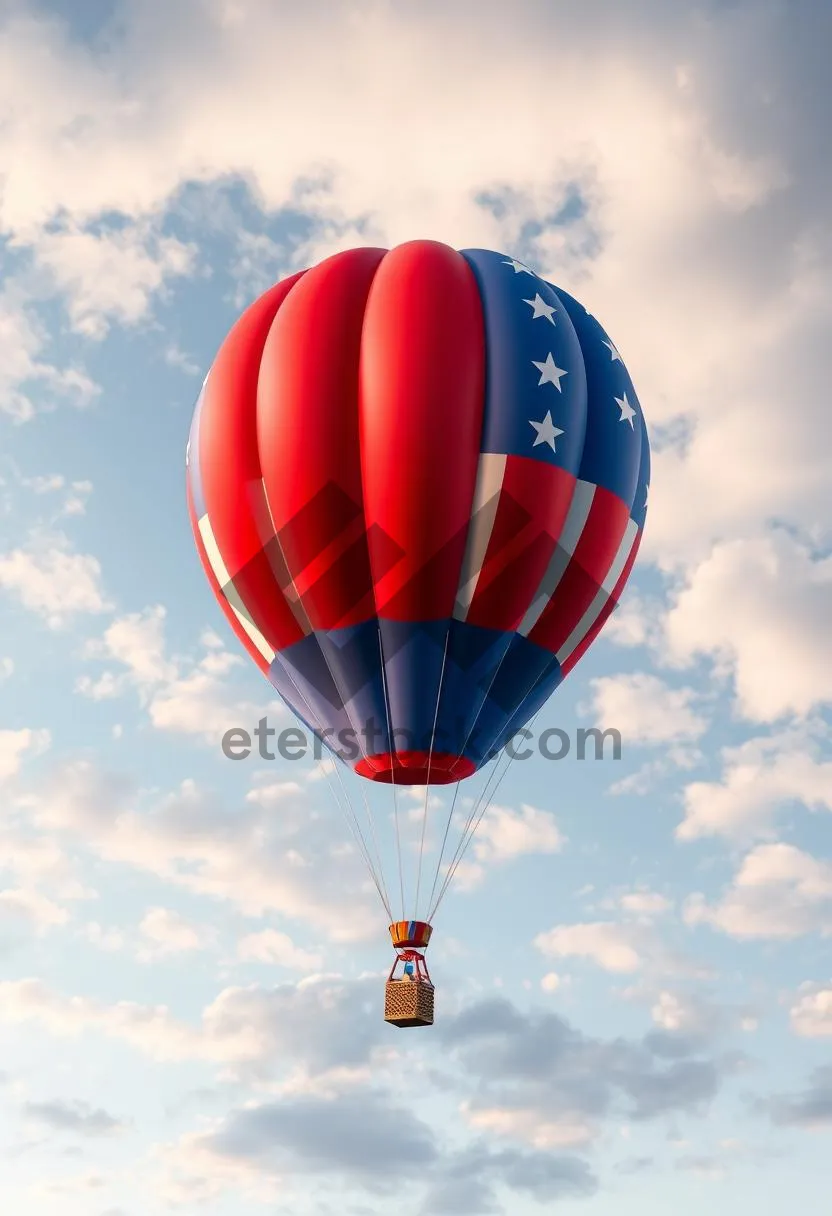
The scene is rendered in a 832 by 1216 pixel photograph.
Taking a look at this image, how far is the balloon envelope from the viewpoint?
847 inches

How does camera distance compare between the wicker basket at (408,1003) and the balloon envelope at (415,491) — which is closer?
the wicker basket at (408,1003)

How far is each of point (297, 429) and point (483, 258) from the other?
4526 mm

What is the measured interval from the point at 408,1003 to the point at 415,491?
7364 millimetres

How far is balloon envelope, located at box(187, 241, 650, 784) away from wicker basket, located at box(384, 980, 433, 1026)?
3365 millimetres

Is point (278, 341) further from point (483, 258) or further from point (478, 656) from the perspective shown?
point (478, 656)

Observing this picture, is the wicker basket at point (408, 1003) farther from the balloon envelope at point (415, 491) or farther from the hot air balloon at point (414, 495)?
the balloon envelope at point (415, 491)

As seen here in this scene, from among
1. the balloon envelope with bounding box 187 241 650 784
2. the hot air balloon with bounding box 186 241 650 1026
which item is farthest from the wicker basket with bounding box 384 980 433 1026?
the balloon envelope with bounding box 187 241 650 784

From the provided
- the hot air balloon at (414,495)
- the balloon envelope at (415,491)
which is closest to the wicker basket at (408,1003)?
the hot air balloon at (414,495)

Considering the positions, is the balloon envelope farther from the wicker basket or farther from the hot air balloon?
the wicker basket

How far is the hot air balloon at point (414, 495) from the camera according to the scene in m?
21.5

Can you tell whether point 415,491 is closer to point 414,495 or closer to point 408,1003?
point 414,495

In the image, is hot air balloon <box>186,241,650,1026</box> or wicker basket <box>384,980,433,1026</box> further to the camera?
hot air balloon <box>186,241,650,1026</box>

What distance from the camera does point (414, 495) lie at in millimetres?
21312

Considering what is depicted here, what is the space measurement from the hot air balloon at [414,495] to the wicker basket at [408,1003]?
5cm
